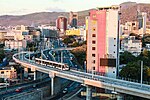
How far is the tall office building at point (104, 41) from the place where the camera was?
3541cm

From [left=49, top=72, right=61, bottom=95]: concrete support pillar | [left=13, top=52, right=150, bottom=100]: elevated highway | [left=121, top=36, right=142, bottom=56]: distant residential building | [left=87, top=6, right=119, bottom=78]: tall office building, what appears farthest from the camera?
[left=121, top=36, right=142, bottom=56]: distant residential building

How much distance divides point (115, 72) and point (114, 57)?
1.89 m

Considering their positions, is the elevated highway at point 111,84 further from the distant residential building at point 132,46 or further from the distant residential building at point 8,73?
the distant residential building at point 132,46

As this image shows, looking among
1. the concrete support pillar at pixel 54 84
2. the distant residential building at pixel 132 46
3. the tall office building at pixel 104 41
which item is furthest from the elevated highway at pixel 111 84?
the distant residential building at pixel 132 46

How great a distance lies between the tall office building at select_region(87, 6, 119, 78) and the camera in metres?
35.4

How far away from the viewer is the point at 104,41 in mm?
36094

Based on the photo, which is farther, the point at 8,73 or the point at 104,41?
the point at 8,73

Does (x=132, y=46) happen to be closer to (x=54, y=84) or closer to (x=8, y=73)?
(x=8, y=73)

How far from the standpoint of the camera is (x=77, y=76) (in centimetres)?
3100

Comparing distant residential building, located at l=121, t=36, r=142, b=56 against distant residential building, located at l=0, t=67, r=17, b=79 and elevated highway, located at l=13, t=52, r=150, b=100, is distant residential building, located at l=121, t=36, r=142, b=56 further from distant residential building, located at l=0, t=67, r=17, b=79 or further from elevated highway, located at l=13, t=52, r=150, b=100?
elevated highway, located at l=13, t=52, r=150, b=100

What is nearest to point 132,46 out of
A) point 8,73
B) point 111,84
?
point 8,73

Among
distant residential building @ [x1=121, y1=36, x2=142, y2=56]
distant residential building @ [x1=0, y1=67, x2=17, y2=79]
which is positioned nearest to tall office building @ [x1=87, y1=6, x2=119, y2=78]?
distant residential building @ [x1=0, y1=67, x2=17, y2=79]

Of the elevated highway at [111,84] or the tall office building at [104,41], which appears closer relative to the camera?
the elevated highway at [111,84]

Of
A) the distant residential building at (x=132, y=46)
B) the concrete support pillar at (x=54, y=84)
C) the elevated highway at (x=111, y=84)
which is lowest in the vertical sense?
the concrete support pillar at (x=54, y=84)
